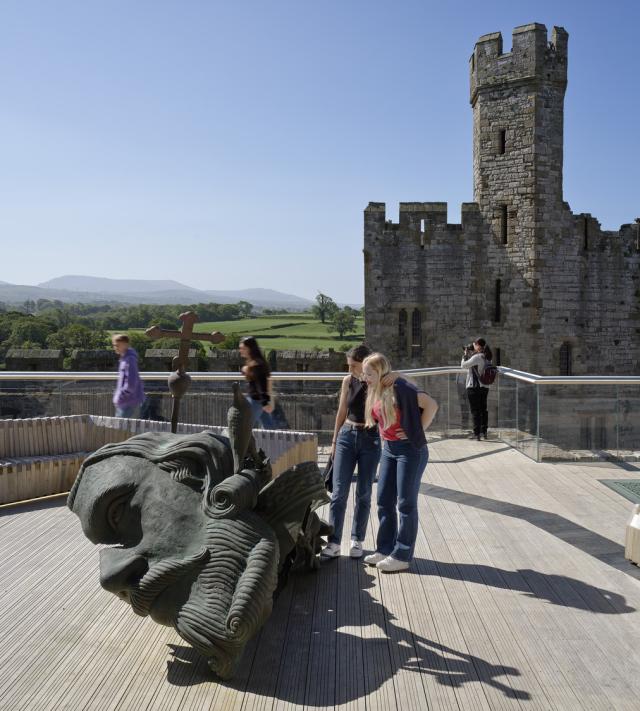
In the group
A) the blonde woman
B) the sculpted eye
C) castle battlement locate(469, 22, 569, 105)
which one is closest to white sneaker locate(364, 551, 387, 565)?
the blonde woman

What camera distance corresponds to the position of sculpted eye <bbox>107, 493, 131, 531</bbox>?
11.0ft

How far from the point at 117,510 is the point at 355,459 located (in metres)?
1.78

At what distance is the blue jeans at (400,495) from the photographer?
14.2 feet

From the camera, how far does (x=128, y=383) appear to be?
690 cm

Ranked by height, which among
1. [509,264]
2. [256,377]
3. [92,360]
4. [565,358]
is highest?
[509,264]

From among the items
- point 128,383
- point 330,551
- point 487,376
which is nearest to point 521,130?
point 487,376

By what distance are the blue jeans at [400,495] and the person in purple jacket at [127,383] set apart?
10.7 feet

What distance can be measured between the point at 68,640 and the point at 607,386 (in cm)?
610

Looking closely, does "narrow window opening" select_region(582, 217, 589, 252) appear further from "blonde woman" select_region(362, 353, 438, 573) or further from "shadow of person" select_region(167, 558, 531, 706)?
"shadow of person" select_region(167, 558, 531, 706)

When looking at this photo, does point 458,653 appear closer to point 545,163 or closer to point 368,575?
point 368,575

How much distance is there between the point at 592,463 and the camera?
7355 millimetres

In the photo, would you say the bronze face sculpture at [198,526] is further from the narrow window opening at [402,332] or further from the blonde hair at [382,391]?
the narrow window opening at [402,332]

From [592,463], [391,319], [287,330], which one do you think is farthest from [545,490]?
[287,330]

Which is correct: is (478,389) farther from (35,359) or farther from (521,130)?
(521,130)
